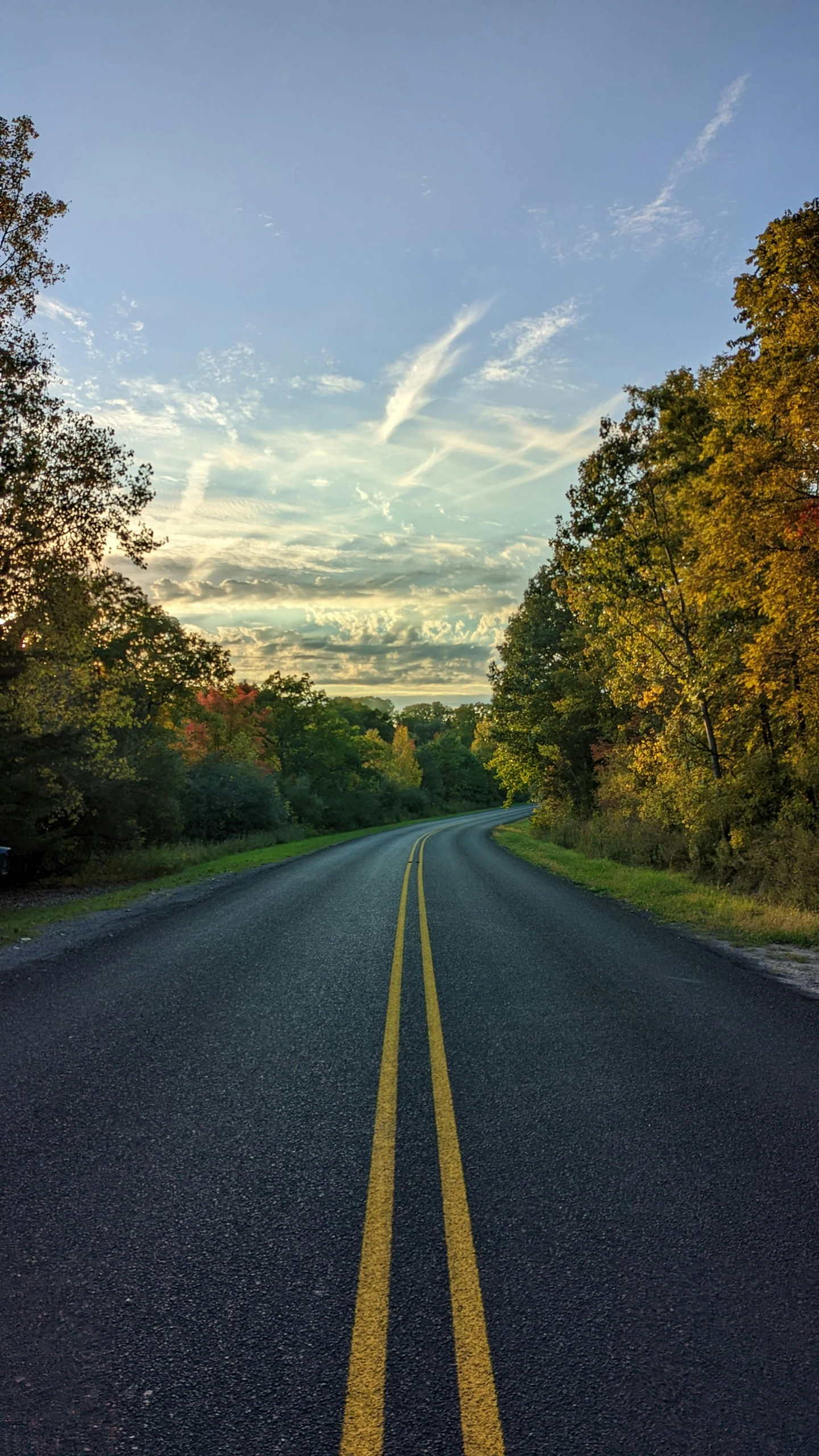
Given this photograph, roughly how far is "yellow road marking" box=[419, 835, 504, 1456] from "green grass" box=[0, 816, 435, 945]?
9.34 meters

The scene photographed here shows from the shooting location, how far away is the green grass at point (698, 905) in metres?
10.5

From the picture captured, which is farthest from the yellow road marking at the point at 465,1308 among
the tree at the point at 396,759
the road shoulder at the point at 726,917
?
the tree at the point at 396,759

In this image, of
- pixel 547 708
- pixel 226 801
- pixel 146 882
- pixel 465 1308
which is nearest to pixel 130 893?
pixel 146 882

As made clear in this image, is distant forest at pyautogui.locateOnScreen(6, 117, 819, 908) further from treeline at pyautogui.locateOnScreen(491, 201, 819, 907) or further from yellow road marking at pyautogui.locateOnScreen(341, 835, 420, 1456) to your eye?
yellow road marking at pyautogui.locateOnScreen(341, 835, 420, 1456)

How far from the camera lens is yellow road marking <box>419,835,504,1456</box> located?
231 cm

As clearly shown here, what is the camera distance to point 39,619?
54.0ft

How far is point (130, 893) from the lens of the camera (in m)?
16.6

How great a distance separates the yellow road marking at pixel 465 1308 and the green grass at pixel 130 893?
9.34 m

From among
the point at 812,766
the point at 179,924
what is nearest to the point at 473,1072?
the point at 179,924

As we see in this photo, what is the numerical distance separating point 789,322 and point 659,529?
598 cm

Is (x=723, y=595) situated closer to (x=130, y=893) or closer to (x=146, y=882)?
(x=130, y=893)

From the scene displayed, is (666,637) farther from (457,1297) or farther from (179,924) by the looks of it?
(457,1297)

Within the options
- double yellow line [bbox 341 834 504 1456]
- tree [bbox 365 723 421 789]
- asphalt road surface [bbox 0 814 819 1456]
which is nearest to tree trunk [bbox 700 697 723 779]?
asphalt road surface [bbox 0 814 819 1456]

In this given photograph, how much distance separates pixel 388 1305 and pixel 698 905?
11219mm
